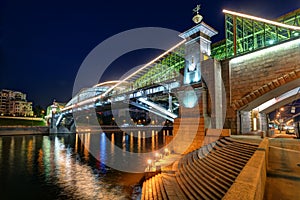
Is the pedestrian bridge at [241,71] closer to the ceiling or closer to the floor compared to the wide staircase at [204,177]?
closer to the ceiling

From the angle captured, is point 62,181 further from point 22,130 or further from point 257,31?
point 22,130

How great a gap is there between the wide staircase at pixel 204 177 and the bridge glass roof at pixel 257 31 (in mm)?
9215

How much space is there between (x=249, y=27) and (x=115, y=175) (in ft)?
58.0

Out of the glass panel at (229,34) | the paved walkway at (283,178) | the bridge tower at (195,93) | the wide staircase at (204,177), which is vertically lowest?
the wide staircase at (204,177)

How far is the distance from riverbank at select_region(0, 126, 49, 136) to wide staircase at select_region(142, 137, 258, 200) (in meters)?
48.2

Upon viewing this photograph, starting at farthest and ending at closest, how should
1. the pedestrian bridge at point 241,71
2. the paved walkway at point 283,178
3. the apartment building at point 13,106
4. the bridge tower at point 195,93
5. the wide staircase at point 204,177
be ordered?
the apartment building at point 13,106 → the bridge tower at point 195,93 → the pedestrian bridge at point 241,71 → the wide staircase at point 204,177 → the paved walkway at point 283,178

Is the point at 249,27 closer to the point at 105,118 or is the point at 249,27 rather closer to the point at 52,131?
the point at 52,131

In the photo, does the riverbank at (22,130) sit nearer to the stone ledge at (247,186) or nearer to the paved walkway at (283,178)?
the paved walkway at (283,178)

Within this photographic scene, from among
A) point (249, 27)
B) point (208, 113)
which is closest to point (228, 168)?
point (208, 113)

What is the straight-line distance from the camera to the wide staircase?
629 centimetres

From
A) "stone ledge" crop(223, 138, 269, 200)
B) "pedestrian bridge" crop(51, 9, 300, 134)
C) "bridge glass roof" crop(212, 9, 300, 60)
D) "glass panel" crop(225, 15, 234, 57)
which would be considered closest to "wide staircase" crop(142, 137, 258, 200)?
"stone ledge" crop(223, 138, 269, 200)

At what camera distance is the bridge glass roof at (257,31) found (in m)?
13.9

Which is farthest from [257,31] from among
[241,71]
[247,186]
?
[247,186]

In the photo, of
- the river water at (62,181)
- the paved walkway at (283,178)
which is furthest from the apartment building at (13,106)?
Answer: the paved walkway at (283,178)
